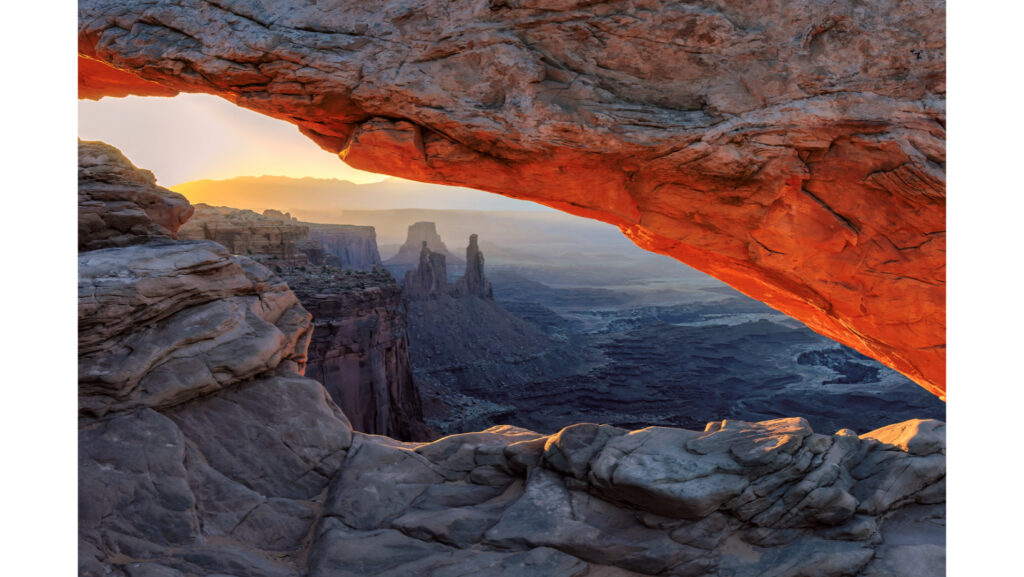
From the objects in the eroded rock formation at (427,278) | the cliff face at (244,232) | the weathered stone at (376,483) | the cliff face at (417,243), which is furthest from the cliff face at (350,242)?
the weathered stone at (376,483)

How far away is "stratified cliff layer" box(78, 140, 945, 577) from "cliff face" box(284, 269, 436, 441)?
19675 millimetres

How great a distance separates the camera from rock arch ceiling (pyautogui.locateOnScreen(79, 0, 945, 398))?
7.48 meters

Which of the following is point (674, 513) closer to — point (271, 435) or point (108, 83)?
point (271, 435)

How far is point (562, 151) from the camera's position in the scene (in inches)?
316

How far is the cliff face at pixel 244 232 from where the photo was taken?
112ft

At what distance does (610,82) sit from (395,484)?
581cm

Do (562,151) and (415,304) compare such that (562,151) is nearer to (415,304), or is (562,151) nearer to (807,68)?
(807,68)

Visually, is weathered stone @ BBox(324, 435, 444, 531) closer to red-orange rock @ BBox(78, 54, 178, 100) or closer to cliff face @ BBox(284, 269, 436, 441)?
red-orange rock @ BBox(78, 54, 178, 100)

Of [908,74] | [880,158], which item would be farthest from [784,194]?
[908,74]

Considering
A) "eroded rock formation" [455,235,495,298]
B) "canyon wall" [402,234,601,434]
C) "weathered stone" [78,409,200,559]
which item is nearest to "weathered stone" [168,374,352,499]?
"weathered stone" [78,409,200,559]

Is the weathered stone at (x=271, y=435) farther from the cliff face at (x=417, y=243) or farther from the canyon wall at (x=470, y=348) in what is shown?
the cliff face at (x=417, y=243)

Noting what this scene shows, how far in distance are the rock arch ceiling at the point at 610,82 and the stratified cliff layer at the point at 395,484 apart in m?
2.78

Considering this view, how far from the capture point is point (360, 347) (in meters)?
28.4

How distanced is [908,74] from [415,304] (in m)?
49.7
